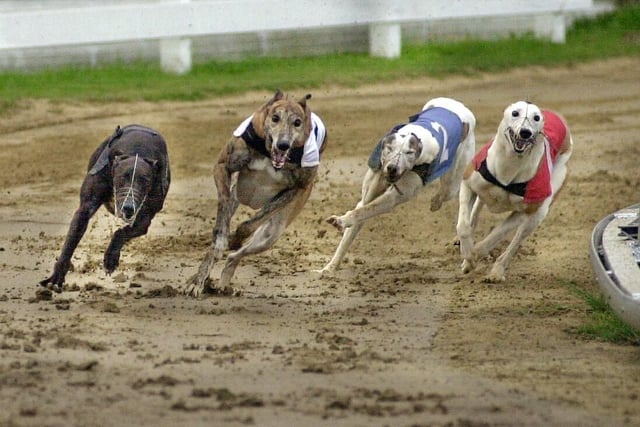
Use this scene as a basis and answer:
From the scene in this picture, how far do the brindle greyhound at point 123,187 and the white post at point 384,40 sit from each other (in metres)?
8.05

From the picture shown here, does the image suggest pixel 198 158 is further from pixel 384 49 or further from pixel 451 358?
pixel 451 358

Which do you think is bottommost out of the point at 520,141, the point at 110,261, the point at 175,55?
the point at 175,55

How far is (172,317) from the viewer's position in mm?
6230

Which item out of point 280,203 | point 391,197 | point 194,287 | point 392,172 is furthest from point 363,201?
point 194,287

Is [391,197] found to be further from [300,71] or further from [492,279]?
[300,71]

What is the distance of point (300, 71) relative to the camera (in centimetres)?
1403

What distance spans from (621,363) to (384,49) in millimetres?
9609

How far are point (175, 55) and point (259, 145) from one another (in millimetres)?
6894

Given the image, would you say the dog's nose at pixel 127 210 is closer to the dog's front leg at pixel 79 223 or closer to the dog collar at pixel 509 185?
→ the dog's front leg at pixel 79 223

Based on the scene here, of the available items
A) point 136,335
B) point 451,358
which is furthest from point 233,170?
point 451,358

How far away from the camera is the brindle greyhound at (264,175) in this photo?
6.85 m

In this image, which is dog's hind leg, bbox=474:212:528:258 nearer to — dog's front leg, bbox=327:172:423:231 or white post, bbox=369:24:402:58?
dog's front leg, bbox=327:172:423:231

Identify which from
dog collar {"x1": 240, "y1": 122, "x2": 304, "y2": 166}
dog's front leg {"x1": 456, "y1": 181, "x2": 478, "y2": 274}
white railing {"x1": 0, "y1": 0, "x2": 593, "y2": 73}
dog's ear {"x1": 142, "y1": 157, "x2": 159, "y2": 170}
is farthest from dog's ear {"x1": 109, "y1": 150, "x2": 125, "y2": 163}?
white railing {"x1": 0, "y1": 0, "x2": 593, "y2": 73}

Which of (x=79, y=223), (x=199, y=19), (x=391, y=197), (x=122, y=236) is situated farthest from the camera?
(x=199, y=19)
